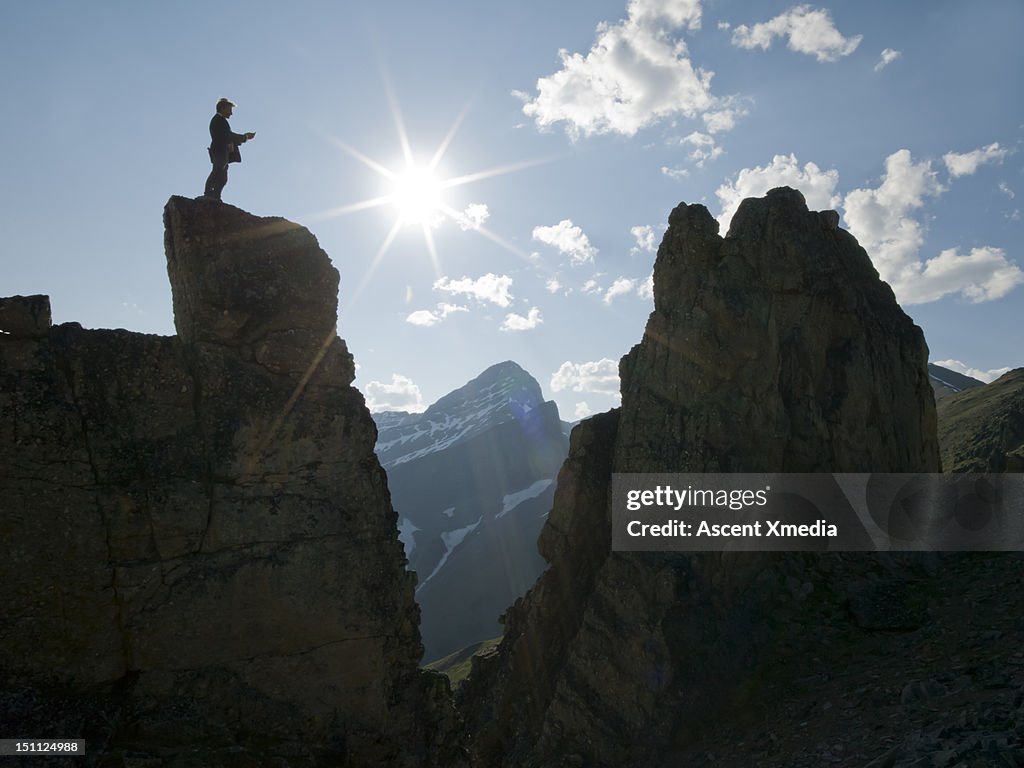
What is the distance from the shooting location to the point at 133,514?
44.7 ft

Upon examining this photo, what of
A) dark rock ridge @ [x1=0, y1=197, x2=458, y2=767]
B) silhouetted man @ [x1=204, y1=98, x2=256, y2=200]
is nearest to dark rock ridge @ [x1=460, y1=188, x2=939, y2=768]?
dark rock ridge @ [x1=0, y1=197, x2=458, y2=767]

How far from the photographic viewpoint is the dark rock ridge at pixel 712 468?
98.3 feet

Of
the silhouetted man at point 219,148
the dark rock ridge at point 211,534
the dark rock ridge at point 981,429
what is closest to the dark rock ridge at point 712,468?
the dark rock ridge at point 211,534

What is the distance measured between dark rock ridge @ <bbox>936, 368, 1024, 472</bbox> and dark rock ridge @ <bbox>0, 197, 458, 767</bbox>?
5119cm

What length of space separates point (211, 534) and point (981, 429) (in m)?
105

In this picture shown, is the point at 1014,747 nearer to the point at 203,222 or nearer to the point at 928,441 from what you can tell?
the point at 203,222

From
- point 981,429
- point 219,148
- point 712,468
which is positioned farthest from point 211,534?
point 981,429

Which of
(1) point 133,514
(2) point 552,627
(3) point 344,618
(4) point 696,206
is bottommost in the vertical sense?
(2) point 552,627

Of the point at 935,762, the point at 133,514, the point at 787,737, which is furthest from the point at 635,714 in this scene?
the point at 133,514

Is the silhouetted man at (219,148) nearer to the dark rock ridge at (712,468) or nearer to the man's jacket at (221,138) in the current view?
the man's jacket at (221,138)

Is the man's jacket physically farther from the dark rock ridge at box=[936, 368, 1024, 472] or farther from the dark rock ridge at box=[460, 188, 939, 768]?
the dark rock ridge at box=[936, 368, 1024, 472]

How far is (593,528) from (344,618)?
24519 millimetres

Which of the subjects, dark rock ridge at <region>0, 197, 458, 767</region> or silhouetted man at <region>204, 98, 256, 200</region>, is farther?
silhouetted man at <region>204, 98, 256, 200</region>

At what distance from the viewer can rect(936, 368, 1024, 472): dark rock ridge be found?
239ft
